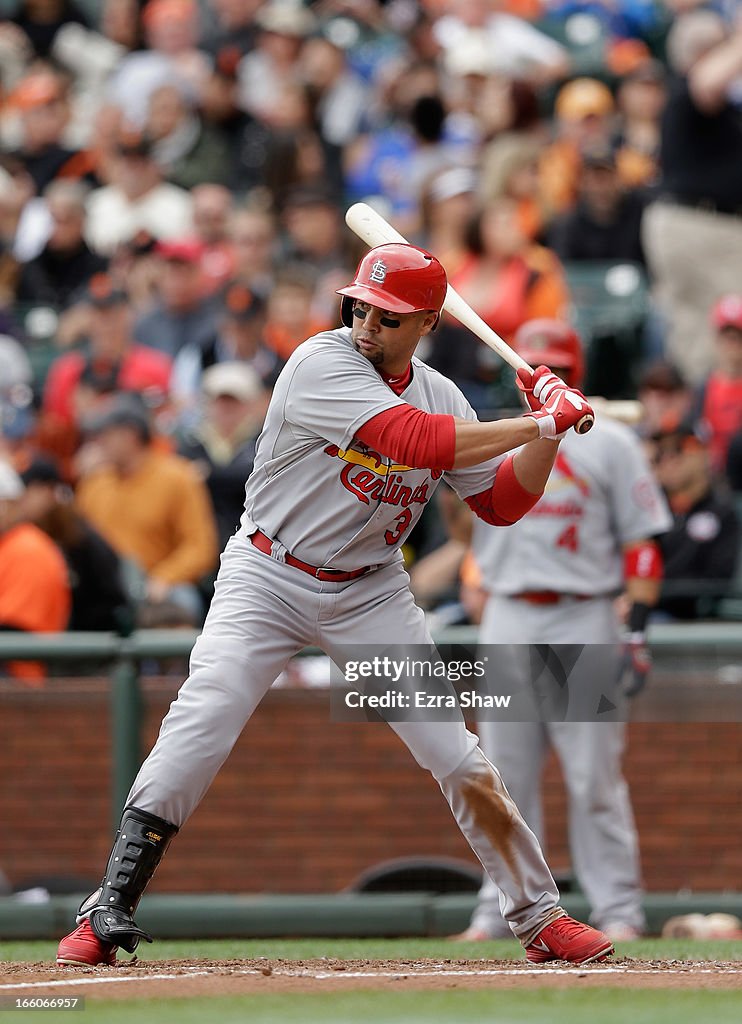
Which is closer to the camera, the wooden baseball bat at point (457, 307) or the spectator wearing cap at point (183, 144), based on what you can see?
the wooden baseball bat at point (457, 307)

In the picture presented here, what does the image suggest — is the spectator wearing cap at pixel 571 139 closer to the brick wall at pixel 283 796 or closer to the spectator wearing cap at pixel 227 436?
the spectator wearing cap at pixel 227 436

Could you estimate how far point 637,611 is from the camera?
6.79 meters

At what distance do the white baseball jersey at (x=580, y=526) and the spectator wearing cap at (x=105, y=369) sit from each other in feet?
12.0

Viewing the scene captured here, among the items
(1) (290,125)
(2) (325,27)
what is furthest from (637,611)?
(2) (325,27)

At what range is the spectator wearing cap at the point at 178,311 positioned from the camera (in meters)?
10.6

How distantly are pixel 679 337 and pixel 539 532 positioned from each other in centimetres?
355

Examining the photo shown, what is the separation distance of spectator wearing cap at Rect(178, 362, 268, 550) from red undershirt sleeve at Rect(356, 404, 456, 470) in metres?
3.91

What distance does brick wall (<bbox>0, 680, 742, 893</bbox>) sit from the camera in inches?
286

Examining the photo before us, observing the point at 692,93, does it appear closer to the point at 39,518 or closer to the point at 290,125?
the point at 290,125

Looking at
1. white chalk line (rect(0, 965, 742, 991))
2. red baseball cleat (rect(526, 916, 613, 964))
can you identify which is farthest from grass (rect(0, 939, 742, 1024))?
red baseball cleat (rect(526, 916, 613, 964))

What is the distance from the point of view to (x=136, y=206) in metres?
12.1

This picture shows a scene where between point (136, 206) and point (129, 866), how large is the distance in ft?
25.6

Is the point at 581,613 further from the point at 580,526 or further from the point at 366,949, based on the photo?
the point at 366,949
